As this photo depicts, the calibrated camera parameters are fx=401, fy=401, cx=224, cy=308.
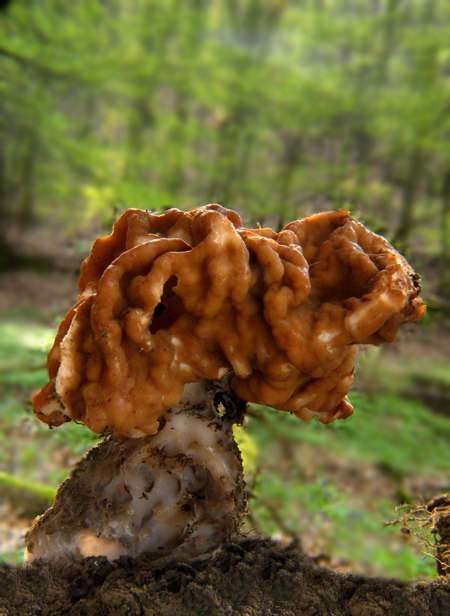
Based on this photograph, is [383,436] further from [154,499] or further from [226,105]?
[226,105]

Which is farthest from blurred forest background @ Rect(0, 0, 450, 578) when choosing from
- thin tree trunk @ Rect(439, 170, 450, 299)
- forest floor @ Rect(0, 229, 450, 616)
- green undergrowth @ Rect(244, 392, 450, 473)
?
forest floor @ Rect(0, 229, 450, 616)

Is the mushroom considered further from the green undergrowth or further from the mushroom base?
the green undergrowth

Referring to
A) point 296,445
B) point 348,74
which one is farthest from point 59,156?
point 296,445

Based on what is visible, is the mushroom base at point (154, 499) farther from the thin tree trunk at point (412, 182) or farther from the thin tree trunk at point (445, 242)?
the thin tree trunk at point (412, 182)

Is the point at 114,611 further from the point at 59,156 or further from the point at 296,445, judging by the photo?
the point at 59,156

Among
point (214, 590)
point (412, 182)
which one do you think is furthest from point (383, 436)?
point (412, 182)
